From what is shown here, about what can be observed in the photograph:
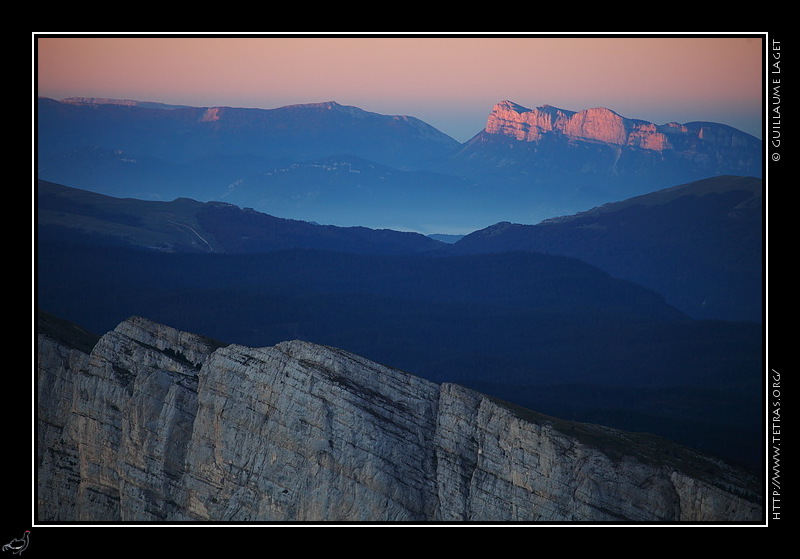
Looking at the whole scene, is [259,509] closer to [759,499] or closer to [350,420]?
[350,420]

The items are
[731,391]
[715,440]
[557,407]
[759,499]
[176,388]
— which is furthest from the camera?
[731,391]

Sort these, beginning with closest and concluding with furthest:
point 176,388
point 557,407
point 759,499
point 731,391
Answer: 1. point 759,499
2. point 176,388
3. point 557,407
4. point 731,391

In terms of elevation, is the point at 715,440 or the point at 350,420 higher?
the point at 350,420

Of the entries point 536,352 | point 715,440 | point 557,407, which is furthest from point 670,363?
point 715,440

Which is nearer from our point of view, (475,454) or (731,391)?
(475,454)

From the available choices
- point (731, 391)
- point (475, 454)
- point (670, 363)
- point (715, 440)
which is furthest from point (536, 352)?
point (475, 454)
